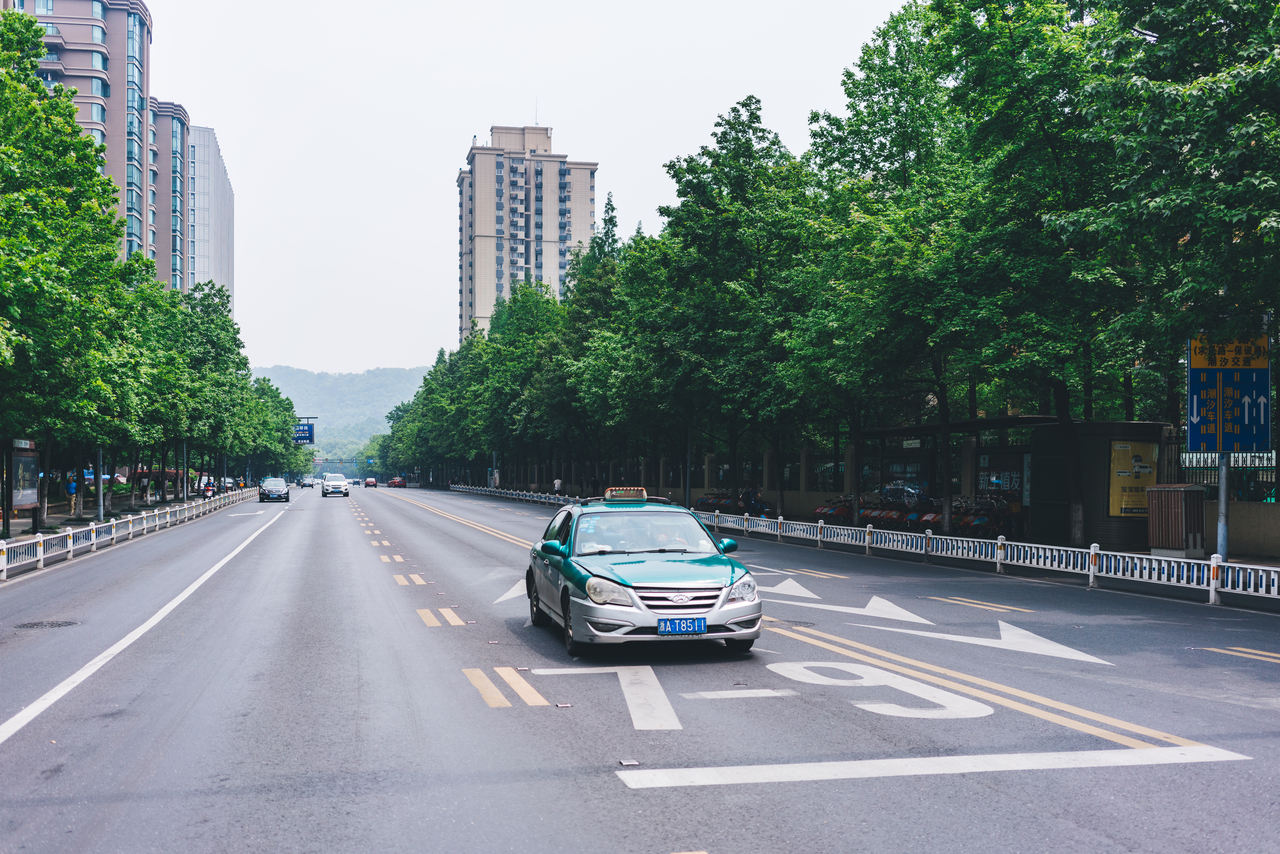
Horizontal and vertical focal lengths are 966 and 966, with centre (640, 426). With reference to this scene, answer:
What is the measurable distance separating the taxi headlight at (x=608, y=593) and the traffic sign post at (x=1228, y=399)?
13.7 m

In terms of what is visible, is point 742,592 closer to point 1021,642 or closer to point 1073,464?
point 1021,642

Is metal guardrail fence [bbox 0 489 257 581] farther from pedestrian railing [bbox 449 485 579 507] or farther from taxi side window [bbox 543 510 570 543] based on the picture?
pedestrian railing [bbox 449 485 579 507]

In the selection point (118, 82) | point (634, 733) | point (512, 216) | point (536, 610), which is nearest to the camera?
point (634, 733)

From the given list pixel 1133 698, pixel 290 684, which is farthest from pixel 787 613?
pixel 290 684

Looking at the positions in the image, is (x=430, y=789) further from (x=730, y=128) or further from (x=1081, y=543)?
(x=730, y=128)

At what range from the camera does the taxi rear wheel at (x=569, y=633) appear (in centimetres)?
969

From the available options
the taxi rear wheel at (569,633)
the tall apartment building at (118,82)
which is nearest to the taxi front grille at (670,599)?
the taxi rear wheel at (569,633)

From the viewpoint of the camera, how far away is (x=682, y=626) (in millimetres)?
9172

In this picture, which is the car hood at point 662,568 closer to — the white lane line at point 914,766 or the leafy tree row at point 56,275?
the white lane line at point 914,766

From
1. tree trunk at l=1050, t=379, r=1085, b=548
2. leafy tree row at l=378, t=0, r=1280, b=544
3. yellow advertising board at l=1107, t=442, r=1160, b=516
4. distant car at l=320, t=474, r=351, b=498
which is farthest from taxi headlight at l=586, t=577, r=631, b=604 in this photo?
distant car at l=320, t=474, r=351, b=498

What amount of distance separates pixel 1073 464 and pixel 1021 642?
1331 centimetres

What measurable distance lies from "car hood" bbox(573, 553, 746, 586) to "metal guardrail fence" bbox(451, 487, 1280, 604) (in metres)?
1.80

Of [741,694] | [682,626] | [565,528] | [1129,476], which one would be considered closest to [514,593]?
[565,528]

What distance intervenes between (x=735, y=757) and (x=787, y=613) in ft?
23.9
